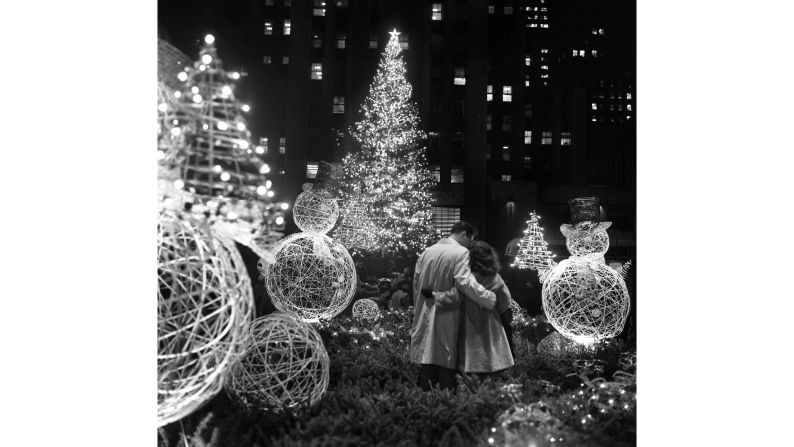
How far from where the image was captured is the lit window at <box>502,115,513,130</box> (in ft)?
15.7

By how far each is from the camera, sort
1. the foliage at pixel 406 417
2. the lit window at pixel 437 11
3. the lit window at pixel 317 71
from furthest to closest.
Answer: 1. the lit window at pixel 437 11
2. the lit window at pixel 317 71
3. the foliage at pixel 406 417

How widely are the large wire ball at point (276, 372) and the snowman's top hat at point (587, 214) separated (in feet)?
7.08

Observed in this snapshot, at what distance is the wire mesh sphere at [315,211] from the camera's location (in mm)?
4539

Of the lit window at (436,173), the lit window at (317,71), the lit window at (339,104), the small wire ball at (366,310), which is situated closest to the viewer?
the lit window at (317,71)

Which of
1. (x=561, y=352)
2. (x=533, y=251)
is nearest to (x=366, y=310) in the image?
(x=533, y=251)

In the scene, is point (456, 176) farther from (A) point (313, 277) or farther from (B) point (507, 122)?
(A) point (313, 277)

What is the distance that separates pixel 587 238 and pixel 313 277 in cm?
226

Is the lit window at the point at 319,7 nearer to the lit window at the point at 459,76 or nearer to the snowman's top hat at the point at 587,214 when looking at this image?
the lit window at the point at 459,76

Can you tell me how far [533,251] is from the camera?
17.1 feet

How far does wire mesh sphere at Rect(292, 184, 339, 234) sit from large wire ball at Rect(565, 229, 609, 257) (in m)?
2.01

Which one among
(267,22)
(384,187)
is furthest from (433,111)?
(384,187)

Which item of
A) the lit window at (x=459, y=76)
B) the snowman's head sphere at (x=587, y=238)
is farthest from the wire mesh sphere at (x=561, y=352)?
the lit window at (x=459, y=76)

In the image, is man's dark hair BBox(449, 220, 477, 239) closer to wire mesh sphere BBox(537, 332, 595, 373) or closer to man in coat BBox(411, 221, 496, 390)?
man in coat BBox(411, 221, 496, 390)
